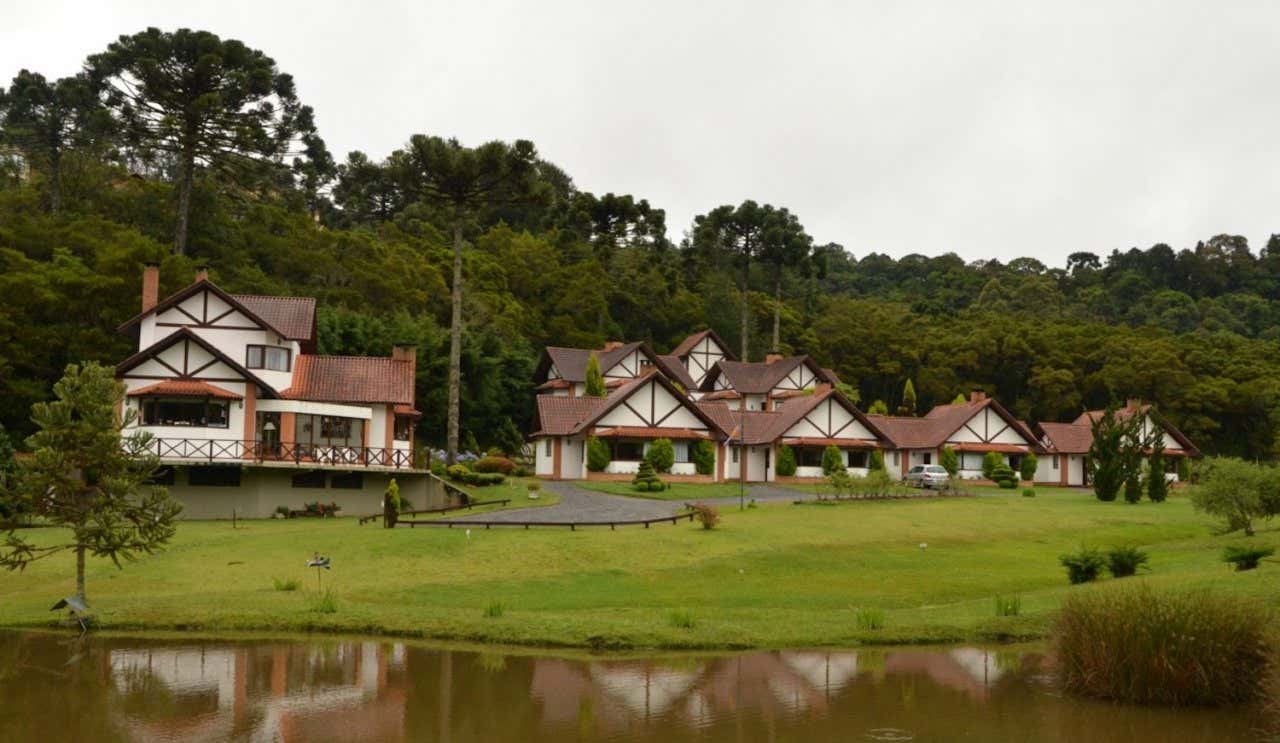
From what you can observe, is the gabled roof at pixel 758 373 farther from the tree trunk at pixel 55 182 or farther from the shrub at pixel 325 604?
the shrub at pixel 325 604

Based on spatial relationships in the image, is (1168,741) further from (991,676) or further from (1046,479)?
(1046,479)

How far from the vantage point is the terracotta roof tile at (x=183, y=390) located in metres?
39.3

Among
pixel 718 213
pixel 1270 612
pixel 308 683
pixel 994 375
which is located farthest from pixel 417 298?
pixel 1270 612

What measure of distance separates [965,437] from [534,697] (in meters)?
51.8

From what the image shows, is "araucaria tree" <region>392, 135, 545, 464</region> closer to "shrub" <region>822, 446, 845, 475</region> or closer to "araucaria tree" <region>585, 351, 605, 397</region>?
"araucaria tree" <region>585, 351, 605, 397</region>

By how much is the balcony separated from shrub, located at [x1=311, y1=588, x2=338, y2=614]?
1826 cm

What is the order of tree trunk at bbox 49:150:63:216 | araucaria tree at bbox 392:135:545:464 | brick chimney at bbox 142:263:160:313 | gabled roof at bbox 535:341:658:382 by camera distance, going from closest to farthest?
brick chimney at bbox 142:263:160:313 → araucaria tree at bbox 392:135:545:464 → tree trunk at bbox 49:150:63:216 → gabled roof at bbox 535:341:658:382

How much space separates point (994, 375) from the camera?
90125 mm

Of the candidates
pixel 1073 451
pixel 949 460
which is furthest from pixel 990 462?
pixel 1073 451

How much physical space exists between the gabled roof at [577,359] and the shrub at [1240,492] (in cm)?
4023

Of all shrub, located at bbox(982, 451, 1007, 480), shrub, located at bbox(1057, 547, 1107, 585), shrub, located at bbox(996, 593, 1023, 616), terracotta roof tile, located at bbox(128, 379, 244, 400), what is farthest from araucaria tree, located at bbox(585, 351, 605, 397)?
shrub, located at bbox(996, 593, 1023, 616)

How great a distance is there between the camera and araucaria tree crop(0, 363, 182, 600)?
70.7 feet

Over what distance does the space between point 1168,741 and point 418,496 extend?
114 ft

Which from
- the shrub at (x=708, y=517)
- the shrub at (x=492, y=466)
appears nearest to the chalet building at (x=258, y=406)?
the shrub at (x=492, y=466)
